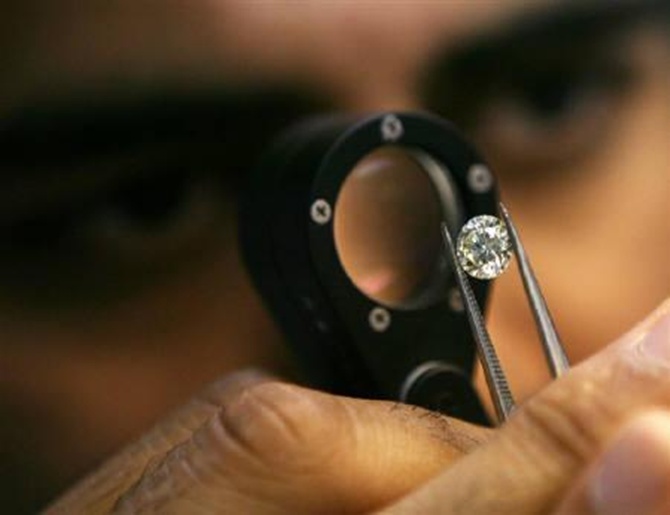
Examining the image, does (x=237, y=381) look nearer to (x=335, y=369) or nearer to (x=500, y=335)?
(x=335, y=369)

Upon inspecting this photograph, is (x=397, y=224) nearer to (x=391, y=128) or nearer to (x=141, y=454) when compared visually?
(x=391, y=128)

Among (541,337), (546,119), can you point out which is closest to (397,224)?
(541,337)

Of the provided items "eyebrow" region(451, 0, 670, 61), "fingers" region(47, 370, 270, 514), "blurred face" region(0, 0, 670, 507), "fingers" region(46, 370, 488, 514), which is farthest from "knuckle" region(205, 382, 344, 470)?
"eyebrow" region(451, 0, 670, 61)

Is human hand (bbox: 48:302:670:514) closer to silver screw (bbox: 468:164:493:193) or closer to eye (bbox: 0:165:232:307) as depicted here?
silver screw (bbox: 468:164:493:193)

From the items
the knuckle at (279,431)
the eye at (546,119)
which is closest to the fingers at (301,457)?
the knuckle at (279,431)

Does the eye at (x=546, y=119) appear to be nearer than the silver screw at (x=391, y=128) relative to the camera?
No

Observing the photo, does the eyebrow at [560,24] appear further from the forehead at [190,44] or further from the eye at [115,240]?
the eye at [115,240]
